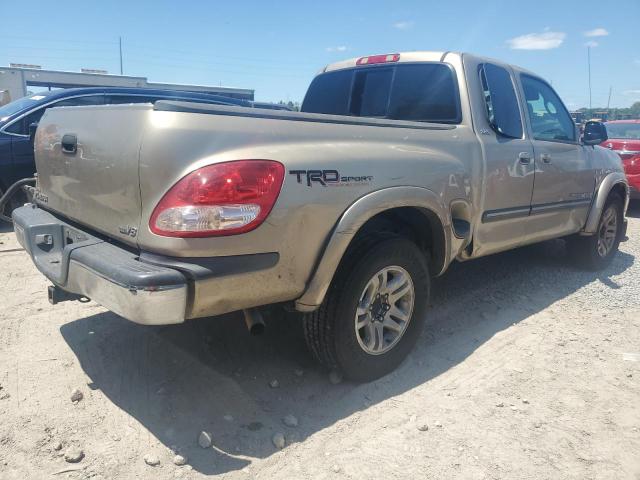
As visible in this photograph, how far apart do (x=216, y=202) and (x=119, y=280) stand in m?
0.52

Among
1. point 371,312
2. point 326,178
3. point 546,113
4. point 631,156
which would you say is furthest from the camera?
point 631,156

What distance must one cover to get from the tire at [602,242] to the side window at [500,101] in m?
1.90

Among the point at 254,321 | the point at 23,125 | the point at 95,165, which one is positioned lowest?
the point at 254,321

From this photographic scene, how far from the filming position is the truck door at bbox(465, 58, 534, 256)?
3.64 metres

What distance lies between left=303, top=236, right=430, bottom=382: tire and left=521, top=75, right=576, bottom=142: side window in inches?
76.9

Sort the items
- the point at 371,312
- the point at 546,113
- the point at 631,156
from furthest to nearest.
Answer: the point at 631,156 → the point at 546,113 → the point at 371,312

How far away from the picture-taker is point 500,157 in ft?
12.2

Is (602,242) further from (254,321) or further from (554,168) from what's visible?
(254,321)

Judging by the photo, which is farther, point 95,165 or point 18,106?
point 18,106

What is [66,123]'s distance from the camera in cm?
290

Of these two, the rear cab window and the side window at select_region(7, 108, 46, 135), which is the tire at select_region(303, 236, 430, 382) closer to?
the rear cab window

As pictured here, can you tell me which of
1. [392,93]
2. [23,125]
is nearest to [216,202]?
[392,93]

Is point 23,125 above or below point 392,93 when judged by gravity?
below

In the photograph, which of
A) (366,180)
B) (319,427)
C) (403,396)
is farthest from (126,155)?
(403,396)
